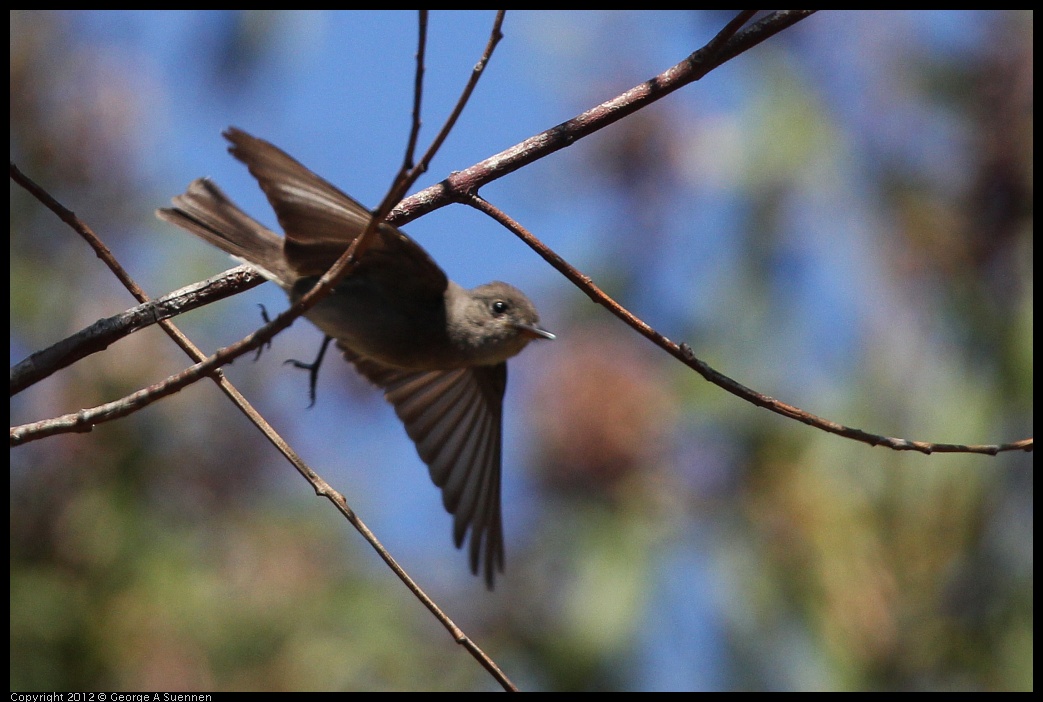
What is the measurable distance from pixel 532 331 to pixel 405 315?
1.72 ft

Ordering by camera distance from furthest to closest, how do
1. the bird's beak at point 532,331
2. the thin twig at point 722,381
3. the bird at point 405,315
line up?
the bird's beak at point 532,331
the bird at point 405,315
the thin twig at point 722,381

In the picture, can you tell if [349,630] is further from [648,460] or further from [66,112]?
[66,112]

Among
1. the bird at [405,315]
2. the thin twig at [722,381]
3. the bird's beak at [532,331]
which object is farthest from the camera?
the bird's beak at [532,331]

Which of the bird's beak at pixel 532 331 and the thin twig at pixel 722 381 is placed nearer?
the thin twig at pixel 722 381

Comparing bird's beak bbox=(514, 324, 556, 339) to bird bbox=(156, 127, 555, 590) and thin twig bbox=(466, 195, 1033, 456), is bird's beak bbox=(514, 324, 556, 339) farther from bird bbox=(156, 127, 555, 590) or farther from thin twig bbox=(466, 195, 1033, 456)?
thin twig bbox=(466, 195, 1033, 456)

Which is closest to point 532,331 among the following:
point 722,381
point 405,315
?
point 405,315

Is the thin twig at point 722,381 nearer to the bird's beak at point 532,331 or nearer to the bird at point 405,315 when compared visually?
the bird at point 405,315

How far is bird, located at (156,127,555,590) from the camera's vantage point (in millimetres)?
2762

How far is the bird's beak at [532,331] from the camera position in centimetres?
383

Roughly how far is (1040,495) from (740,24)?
2282 millimetres

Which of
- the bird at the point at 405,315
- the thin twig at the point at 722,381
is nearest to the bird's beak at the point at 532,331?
the bird at the point at 405,315

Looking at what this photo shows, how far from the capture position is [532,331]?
3859mm

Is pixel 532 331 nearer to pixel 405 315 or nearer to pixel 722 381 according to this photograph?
pixel 405 315

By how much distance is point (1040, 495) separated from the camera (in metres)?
3.77
